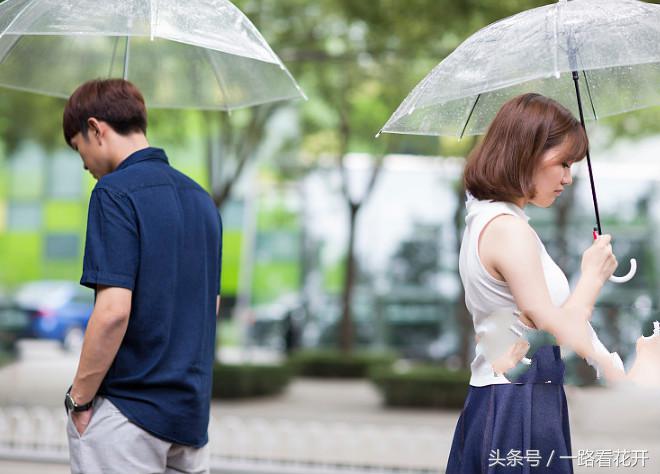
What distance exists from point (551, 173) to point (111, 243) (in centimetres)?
119

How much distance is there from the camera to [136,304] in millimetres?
2875

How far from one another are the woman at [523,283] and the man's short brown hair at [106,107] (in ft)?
Answer: 3.41

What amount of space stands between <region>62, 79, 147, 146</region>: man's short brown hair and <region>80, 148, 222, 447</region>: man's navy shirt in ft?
0.33

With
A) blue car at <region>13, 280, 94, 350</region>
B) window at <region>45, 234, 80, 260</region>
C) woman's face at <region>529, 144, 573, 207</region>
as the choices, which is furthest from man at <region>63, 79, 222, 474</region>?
window at <region>45, 234, 80, 260</region>

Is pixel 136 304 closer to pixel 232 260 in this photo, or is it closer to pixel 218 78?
pixel 218 78

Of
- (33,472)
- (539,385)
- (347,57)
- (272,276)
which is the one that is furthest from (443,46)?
(272,276)

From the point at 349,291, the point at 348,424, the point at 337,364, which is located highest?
the point at 349,291

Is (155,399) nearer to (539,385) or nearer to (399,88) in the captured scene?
(539,385)

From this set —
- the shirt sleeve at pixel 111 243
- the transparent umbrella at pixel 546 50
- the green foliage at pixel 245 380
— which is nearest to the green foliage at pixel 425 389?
the green foliage at pixel 245 380

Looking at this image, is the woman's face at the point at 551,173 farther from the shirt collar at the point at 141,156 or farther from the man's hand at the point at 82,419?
the man's hand at the point at 82,419

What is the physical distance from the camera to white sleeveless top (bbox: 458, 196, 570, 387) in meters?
2.50

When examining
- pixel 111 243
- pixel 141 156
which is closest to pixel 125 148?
pixel 141 156

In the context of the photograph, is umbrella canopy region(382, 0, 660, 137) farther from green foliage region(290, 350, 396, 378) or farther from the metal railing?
green foliage region(290, 350, 396, 378)

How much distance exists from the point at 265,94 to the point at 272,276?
60.7 ft
